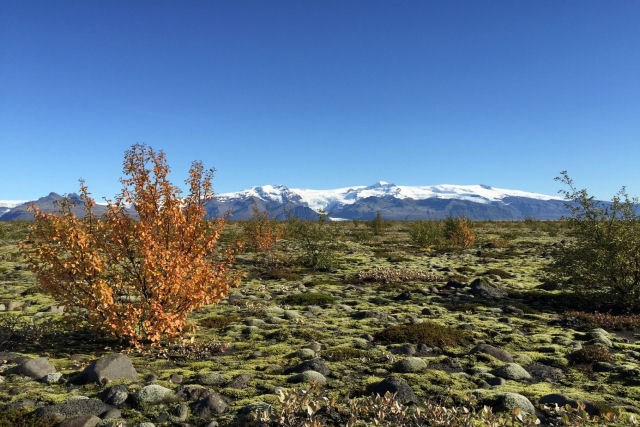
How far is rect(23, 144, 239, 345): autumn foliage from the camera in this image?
9031mm

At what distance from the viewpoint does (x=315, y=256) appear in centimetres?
2441

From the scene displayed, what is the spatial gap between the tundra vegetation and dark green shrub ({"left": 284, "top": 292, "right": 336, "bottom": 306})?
82 mm

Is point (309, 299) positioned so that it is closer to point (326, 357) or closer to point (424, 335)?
point (424, 335)

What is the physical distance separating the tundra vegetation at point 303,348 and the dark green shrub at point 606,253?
0.27ft

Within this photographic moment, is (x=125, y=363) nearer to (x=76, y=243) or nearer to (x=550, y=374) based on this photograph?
(x=76, y=243)

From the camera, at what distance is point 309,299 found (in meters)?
15.6

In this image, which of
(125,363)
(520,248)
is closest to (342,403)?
(125,363)

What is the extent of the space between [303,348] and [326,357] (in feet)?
3.16

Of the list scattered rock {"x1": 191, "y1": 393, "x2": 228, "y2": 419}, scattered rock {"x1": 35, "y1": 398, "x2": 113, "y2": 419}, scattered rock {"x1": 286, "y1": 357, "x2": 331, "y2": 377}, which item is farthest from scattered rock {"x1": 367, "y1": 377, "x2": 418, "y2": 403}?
scattered rock {"x1": 35, "y1": 398, "x2": 113, "y2": 419}

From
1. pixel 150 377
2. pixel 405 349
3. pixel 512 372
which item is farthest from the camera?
pixel 405 349

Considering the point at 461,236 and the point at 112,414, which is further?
the point at 461,236

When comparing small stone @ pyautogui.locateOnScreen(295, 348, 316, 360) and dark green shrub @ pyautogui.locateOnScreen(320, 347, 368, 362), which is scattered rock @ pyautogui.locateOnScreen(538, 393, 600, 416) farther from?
small stone @ pyautogui.locateOnScreen(295, 348, 316, 360)

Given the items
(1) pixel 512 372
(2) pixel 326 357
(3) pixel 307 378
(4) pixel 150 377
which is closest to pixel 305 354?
(2) pixel 326 357

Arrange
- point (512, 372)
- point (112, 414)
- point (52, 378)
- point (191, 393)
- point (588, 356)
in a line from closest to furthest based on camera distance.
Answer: point (112, 414)
point (191, 393)
point (52, 378)
point (512, 372)
point (588, 356)
